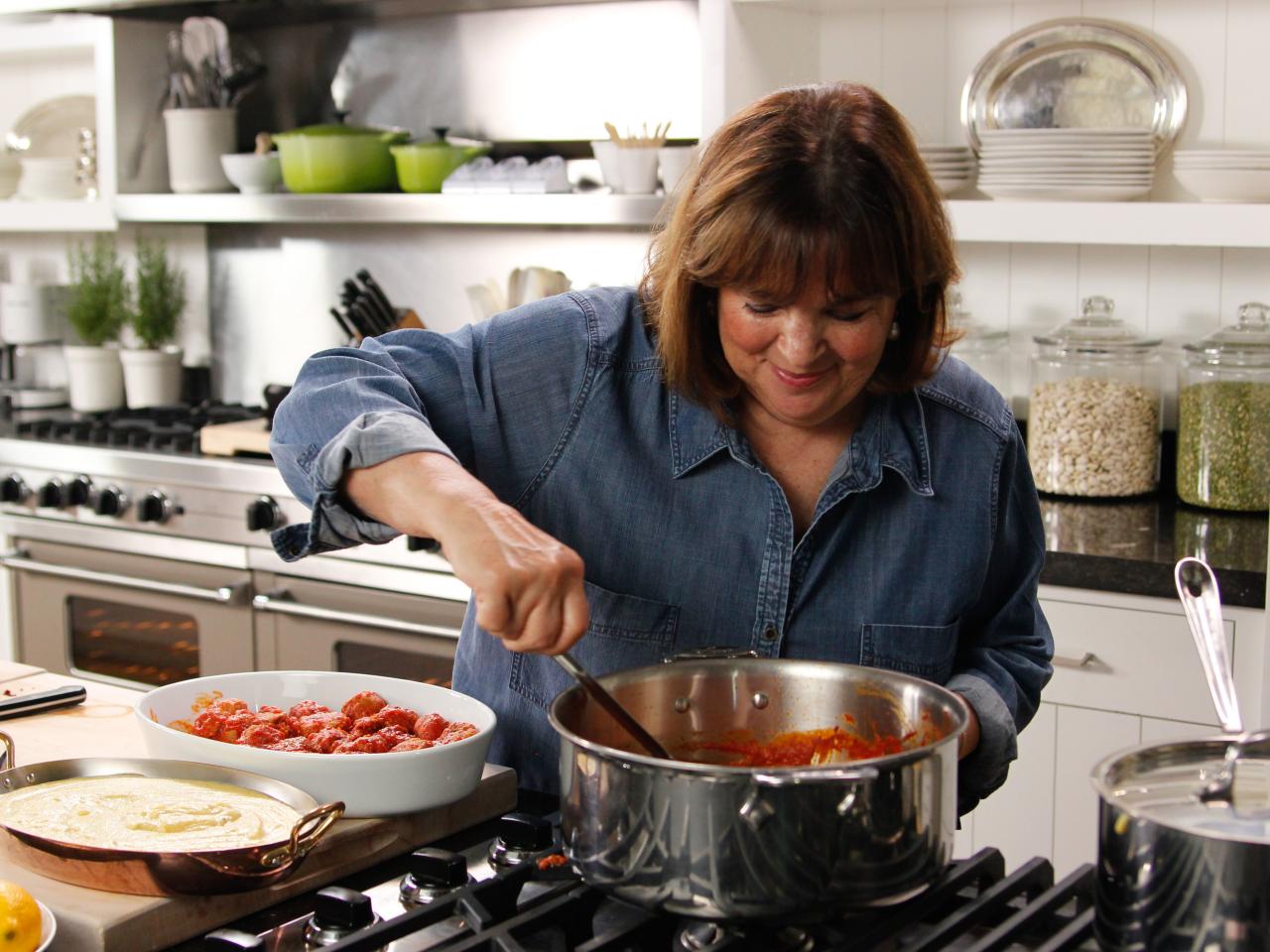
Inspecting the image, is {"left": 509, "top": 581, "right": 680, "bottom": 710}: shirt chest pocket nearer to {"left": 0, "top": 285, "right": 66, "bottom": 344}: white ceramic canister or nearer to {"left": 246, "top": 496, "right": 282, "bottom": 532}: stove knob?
{"left": 246, "top": 496, "right": 282, "bottom": 532}: stove knob

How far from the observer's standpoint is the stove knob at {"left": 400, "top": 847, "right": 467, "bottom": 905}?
1131mm

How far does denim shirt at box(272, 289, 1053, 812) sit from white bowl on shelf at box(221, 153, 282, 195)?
7.13 feet

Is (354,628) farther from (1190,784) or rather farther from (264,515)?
(1190,784)

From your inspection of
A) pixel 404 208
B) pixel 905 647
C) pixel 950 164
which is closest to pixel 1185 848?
pixel 905 647

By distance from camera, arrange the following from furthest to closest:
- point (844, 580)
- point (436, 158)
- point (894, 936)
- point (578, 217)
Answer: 1. point (436, 158)
2. point (578, 217)
3. point (844, 580)
4. point (894, 936)

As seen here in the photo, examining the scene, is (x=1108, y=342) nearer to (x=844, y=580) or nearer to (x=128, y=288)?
(x=844, y=580)

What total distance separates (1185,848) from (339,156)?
9.25 feet

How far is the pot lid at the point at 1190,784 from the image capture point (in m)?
0.96

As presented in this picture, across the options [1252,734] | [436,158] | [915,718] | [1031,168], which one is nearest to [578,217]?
[436,158]

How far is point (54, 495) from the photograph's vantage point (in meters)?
3.43

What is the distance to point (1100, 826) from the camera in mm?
958

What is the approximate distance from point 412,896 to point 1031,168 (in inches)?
75.1

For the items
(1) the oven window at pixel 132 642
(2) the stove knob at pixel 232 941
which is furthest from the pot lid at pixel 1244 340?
(1) the oven window at pixel 132 642

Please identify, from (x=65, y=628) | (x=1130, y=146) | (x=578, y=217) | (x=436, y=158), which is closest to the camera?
(x=1130, y=146)
